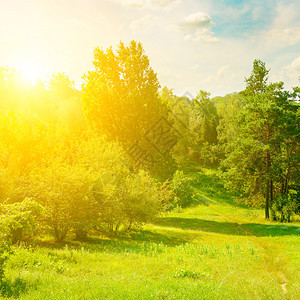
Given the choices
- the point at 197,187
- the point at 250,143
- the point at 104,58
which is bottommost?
the point at 197,187

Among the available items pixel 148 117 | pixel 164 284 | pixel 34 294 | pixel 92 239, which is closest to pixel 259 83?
pixel 148 117

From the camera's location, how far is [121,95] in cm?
2947

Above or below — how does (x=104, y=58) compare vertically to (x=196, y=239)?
above

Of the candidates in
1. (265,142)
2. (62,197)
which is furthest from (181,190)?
(62,197)

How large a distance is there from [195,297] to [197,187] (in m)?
46.0

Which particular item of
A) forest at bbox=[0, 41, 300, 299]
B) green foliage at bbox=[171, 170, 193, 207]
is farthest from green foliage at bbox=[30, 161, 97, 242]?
green foliage at bbox=[171, 170, 193, 207]

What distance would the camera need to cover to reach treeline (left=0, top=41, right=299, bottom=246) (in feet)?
49.3

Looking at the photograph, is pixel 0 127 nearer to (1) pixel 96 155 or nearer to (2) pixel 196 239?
(1) pixel 96 155

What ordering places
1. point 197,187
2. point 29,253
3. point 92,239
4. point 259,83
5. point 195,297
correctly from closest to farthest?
1. point 195,297
2. point 29,253
3. point 92,239
4. point 259,83
5. point 197,187

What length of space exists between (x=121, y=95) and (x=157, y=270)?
71.1 ft

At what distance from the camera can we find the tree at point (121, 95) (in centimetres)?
2908

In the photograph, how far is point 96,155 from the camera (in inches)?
851

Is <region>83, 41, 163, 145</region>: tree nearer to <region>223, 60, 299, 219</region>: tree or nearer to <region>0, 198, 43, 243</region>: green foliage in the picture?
<region>223, 60, 299, 219</region>: tree

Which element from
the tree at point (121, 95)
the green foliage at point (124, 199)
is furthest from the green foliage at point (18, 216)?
the tree at point (121, 95)
